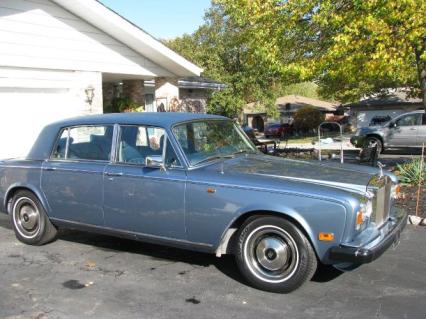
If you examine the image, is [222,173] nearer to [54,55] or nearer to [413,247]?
[413,247]

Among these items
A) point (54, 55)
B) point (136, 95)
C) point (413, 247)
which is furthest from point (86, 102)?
point (413, 247)

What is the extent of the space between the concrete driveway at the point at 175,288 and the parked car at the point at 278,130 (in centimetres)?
4007

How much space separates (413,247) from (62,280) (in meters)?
3.95

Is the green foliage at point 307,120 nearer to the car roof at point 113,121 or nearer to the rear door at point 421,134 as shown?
the rear door at point 421,134

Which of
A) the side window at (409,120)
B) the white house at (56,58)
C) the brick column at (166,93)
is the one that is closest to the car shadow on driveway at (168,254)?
the white house at (56,58)

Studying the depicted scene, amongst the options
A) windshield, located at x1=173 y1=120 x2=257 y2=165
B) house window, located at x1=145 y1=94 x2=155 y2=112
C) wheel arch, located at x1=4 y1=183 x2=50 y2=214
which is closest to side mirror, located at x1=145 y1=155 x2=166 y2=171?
windshield, located at x1=173 y1=120 x2=257 y2=165

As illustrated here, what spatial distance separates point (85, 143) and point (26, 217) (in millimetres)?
1300

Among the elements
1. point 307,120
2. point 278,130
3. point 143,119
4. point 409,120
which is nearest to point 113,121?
point 143,119

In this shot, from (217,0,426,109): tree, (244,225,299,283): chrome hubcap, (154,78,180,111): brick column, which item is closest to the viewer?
(244,225,299,283): chrome hubcap

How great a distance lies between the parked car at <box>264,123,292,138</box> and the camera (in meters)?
45.8

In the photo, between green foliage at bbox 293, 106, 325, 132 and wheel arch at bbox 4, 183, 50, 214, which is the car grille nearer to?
wheel arch at bbox 4, 183, 50, 214

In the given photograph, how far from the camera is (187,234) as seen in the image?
491cm

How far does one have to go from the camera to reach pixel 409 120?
18.6 m

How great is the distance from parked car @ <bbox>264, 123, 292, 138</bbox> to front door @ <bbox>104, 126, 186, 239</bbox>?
40.5 meters
